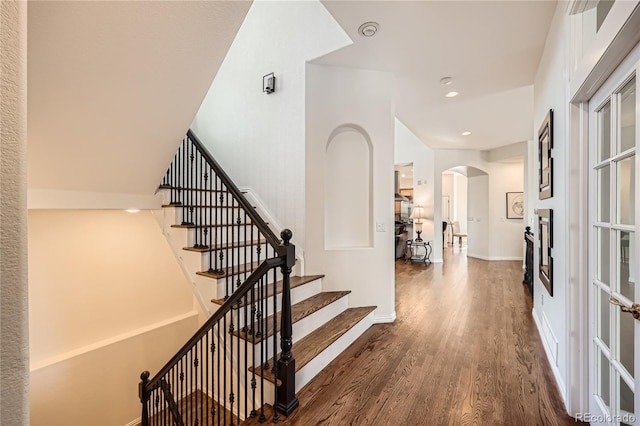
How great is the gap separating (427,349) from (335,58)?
125 inches

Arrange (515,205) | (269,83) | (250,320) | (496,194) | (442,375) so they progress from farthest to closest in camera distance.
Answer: (496,194)
(515,205)
(269,83)
(250,320)
(442,375)

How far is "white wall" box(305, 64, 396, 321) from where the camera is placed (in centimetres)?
331

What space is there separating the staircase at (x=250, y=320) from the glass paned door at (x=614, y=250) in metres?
1.74

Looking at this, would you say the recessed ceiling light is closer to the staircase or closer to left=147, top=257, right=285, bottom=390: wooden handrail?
the staircase

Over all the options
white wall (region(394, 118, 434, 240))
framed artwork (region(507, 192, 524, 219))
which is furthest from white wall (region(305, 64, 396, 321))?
framed artwork (region(507, 192, 524, 219))

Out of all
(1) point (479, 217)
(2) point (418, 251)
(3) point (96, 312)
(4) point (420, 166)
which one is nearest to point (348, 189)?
(3) point (96, 312)

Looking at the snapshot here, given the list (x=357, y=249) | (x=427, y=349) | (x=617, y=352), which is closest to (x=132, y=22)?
(x=357, y=249)

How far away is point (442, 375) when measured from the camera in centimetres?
229

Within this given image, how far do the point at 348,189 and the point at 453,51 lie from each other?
1810mm

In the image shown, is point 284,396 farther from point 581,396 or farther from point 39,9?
point 39,9

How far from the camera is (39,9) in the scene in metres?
1.34

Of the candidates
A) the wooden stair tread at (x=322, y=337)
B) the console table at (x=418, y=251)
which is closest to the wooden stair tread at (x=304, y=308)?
the wooden stair tread at (x=322, y=337)

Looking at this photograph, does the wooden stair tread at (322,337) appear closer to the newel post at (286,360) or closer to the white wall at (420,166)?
the newel post at (286,360)

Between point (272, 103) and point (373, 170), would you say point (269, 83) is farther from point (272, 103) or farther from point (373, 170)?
point (373, 170)
